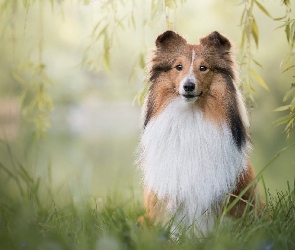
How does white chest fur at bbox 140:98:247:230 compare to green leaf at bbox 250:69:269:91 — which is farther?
green leaf at bbox 250:69:269:91

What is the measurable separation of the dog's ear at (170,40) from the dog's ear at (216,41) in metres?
0.12

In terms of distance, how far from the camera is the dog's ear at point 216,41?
2.96 m

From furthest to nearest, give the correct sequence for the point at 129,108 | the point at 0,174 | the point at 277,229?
the point at 129,108 → the point at 0,174 → the point at 277,229

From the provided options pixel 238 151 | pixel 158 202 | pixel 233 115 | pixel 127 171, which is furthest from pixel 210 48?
pixel 127 171

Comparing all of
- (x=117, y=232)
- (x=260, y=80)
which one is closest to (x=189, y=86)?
(x=260, y=80)

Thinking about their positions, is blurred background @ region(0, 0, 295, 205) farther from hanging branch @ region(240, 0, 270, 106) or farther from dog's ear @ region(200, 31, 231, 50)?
dog's ear @ region(200, 31, 231, 50)

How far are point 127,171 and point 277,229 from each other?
4.58 ft

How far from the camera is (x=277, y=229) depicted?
2.63 metres

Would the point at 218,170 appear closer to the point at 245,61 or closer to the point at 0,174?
the point at 245,61

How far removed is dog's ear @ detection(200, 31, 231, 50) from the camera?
116 inches

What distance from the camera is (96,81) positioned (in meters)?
4.44

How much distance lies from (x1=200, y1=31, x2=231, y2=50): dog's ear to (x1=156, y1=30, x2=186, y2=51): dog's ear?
4.6 inches

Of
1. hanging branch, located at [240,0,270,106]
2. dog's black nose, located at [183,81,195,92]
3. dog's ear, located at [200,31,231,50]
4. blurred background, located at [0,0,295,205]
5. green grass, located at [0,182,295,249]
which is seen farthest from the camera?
blurred background, located at [0,0,295,205]

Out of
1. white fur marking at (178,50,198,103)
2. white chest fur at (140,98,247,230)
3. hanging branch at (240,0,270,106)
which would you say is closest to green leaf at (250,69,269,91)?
hanging branch at (240,0,270,106)
